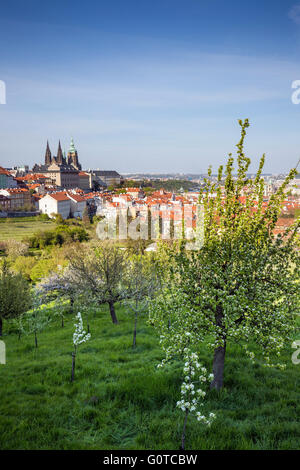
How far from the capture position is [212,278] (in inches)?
319

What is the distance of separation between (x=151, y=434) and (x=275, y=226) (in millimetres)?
6134

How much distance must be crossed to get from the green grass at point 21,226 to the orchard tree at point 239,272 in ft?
259

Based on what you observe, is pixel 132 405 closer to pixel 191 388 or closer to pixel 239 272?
pixel 191 388

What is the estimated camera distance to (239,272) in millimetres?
7875

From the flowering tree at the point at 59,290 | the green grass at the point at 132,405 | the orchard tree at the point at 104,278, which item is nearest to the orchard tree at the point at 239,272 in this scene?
the green grass at the point at 132,405

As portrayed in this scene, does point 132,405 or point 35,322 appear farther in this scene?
point 35,322

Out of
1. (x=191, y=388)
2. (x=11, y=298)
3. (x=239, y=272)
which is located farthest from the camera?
(x=11, y=298)

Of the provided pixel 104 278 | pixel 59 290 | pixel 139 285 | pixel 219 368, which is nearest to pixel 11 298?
pixel 104 278

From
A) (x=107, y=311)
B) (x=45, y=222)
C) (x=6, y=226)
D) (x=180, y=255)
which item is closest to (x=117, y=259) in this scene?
(x=107, y=311)

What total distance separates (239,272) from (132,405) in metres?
4.59

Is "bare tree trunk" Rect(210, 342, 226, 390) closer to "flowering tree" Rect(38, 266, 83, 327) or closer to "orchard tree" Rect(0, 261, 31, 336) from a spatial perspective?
"orchard tree" Rect(0, 261, 31, 336)

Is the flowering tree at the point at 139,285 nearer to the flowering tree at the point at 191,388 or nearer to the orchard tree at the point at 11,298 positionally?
the orchard tree at the point at 11,298

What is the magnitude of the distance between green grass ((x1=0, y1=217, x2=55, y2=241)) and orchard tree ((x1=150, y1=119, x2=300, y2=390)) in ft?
259

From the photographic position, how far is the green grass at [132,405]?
6566mm
